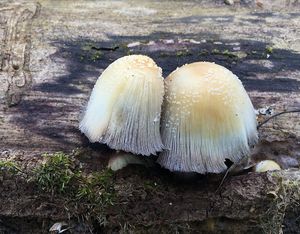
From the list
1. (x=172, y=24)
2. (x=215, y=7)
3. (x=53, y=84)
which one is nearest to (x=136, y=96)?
(x=53, y=84)

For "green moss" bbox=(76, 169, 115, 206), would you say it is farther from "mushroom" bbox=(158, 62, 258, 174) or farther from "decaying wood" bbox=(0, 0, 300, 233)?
"mushroom" bbox=(158, 62, 258, 174)

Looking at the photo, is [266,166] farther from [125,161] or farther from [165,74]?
[165,74]

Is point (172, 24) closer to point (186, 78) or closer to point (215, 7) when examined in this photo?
point (215, 7)

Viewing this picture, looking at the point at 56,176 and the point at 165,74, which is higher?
the point at 165,74

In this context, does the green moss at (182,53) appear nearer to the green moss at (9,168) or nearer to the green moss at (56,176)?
the green moss at (56,176)

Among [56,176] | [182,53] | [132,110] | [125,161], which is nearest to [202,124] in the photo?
[132,110]

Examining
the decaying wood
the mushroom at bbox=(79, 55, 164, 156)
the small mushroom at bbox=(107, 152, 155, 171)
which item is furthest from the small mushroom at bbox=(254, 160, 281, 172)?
the mushroom at bbox=(79, 55, 164, 156)
